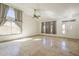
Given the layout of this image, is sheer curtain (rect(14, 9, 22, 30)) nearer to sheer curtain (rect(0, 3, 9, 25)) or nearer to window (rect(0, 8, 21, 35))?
window (rect(0, 8, 21, 35))

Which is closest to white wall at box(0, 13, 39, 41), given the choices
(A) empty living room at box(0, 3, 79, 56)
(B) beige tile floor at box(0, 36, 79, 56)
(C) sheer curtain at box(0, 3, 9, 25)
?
(A) empty living room at box(0, 3, 79, 56)

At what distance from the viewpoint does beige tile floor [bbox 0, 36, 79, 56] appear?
6.95ft

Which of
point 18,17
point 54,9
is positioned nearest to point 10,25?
point 18,17

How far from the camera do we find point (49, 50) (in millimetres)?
2174

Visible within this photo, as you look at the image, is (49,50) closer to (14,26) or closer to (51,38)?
(51,38)

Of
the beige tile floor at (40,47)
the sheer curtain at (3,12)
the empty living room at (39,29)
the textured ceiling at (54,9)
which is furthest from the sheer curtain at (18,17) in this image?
the beige tile floor at (40,47)

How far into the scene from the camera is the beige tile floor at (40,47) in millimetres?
2118

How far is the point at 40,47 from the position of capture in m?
2.21

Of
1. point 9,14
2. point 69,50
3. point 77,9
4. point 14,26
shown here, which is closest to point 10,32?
point 14,26

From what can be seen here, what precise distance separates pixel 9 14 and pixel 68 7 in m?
1.27

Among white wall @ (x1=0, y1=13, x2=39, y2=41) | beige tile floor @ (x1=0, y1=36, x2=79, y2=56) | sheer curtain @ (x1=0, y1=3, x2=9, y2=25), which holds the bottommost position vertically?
beige tile floor @ (x1=0, y1=36, x2=79, y2=56)

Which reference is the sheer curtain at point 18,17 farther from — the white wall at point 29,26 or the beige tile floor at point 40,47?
the beige tile floor at point 40,47

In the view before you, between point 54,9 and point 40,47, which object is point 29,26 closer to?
point 40,47

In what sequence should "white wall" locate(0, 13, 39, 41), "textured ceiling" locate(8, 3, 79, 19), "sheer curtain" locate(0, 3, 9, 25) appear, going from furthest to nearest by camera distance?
"white wall" locate(0, 13, 39, 41), "textured ceiling" locate(8, 3, 79, 19), "sheer curtain" locate(0, 3, 9, 25)
